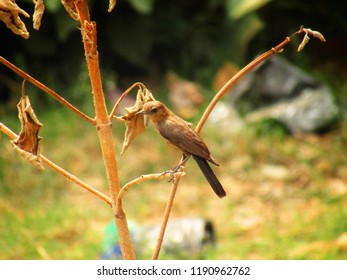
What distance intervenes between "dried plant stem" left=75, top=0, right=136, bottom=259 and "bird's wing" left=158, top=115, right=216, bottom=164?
0.20 feet

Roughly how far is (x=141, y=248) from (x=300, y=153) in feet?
3.25

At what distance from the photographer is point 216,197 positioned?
8.11ft

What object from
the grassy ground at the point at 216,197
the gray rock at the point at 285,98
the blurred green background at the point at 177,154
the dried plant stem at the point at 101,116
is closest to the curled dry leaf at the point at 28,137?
the dried plant stem at the point at 101,116

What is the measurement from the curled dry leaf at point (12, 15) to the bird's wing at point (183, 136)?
6.3 inches

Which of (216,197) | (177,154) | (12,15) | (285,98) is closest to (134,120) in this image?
(12,15)

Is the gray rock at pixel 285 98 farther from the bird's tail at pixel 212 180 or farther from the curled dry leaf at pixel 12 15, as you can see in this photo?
the curled dry leaf at pixel 12 15

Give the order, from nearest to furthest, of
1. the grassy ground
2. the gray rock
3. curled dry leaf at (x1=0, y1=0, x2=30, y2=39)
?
curled dry leaf at (x1=0, y1=0, x2=30, y2=39), the grassy ground, the gray rock

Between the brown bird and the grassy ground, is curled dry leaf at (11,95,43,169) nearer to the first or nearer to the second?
the brown bird

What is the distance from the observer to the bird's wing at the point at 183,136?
24.7 inches

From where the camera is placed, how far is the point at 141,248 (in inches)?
74.7

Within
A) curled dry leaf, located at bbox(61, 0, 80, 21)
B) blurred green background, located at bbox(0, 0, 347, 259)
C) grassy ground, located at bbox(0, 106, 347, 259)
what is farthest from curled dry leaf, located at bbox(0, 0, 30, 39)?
grassy ground, located at bbox(0, 106, 347, 259)

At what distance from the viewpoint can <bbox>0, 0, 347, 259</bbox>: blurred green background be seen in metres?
2.13

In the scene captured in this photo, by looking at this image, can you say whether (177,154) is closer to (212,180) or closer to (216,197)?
(216,197)
